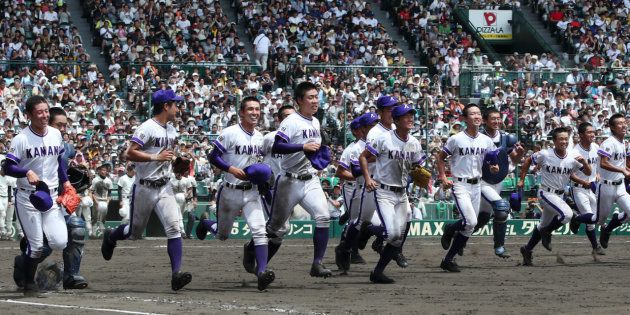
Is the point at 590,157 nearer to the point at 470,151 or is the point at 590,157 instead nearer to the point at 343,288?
the point at 470,151

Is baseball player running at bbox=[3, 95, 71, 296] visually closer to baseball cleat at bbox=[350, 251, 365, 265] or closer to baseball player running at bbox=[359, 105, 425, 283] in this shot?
baseball player running at bbox=[359, 105, 425, 283]

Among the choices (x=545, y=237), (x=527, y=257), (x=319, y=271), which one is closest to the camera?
(x=319, y=271)

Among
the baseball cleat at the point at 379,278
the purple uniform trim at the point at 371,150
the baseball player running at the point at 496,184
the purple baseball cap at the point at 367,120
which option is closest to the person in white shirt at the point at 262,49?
the baseball player running at the point at 496,184

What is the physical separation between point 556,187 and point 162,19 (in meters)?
18.4

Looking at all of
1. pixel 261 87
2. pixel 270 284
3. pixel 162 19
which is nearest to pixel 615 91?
pixel 261 87

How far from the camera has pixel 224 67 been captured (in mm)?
32156

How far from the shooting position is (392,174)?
46.8 feet

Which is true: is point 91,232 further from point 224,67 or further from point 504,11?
point 504,11

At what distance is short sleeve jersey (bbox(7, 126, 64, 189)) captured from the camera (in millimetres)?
12453

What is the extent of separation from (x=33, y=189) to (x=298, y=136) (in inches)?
121

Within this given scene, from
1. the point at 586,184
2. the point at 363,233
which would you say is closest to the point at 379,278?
the point at 363,233

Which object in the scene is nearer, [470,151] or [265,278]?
[265,278]

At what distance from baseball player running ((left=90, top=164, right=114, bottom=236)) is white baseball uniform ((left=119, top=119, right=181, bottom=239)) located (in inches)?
488

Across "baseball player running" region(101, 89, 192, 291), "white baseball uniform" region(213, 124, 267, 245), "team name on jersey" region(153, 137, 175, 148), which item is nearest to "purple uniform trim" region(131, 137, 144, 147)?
"baseball player running" region(101, 89, 192, 291)
